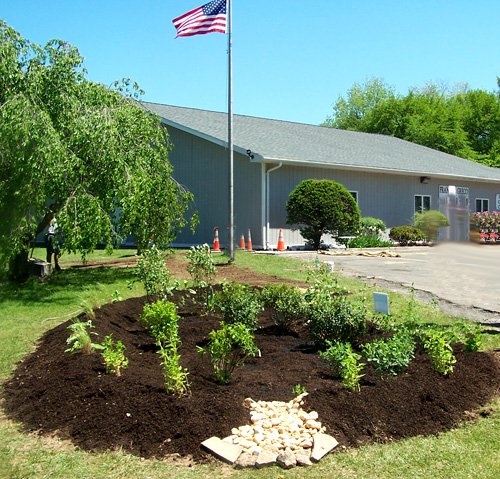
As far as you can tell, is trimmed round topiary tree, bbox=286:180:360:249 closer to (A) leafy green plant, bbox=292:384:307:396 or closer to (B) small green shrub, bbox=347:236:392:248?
(B) small green shrub, bbox=347:236:392:248

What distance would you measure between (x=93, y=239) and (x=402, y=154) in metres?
19.9

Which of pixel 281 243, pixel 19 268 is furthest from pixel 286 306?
pixel 281 243

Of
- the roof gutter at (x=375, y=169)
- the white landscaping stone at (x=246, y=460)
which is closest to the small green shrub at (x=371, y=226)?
the roof gutter at (x=375, y=169)

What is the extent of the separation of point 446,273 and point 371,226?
1682 cm

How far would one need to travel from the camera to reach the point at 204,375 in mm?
5027

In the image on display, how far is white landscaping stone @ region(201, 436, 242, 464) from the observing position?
12.7ft

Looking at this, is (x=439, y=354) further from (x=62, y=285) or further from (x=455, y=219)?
(x=62, y=285)

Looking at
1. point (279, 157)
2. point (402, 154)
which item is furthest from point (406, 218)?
point (279, 157)

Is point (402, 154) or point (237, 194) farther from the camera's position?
point (402, 154)

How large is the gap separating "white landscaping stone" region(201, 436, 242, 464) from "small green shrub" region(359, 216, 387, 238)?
17684 mm

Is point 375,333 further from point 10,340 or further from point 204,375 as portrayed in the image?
point 10,340

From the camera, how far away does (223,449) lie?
3934mm

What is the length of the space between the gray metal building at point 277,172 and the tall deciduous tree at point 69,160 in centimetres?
714

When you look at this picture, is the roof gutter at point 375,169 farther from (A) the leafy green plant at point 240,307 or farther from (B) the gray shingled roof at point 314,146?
(A) the leafy green plant at point 240,307
